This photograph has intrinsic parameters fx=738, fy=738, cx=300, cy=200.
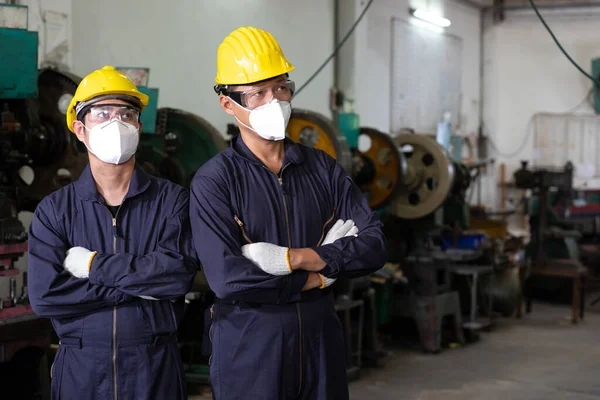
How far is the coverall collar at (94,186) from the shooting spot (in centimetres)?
192

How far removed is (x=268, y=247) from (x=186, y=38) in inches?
115

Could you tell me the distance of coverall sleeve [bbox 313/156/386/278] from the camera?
187 centimetres

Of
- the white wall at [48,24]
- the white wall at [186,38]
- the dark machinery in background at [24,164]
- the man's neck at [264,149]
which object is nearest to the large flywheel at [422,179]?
the white wall at [186,38]

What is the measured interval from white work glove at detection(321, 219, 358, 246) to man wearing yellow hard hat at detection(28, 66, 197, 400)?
367mm

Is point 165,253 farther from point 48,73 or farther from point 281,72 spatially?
point 48,73

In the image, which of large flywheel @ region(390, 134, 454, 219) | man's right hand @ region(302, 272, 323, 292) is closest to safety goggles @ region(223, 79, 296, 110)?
man's right hand @ region(302, 272, 323, 292)

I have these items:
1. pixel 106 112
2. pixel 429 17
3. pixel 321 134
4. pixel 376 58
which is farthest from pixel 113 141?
pixel 429 17

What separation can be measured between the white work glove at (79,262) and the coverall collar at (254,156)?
0.46 metres

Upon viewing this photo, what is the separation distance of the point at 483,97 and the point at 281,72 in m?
7.13

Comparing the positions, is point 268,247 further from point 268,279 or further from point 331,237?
point 331,237

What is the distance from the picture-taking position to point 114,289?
1.84 meters

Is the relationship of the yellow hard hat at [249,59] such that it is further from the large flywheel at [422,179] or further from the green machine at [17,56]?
the large flywheel at [422,179]

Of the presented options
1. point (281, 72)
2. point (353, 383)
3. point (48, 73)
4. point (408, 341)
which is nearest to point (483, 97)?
point (408, 341)

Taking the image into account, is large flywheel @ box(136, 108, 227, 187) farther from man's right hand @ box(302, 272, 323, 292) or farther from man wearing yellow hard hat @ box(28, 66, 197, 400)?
man's right hand @ box(302, 272, 323, 292)
